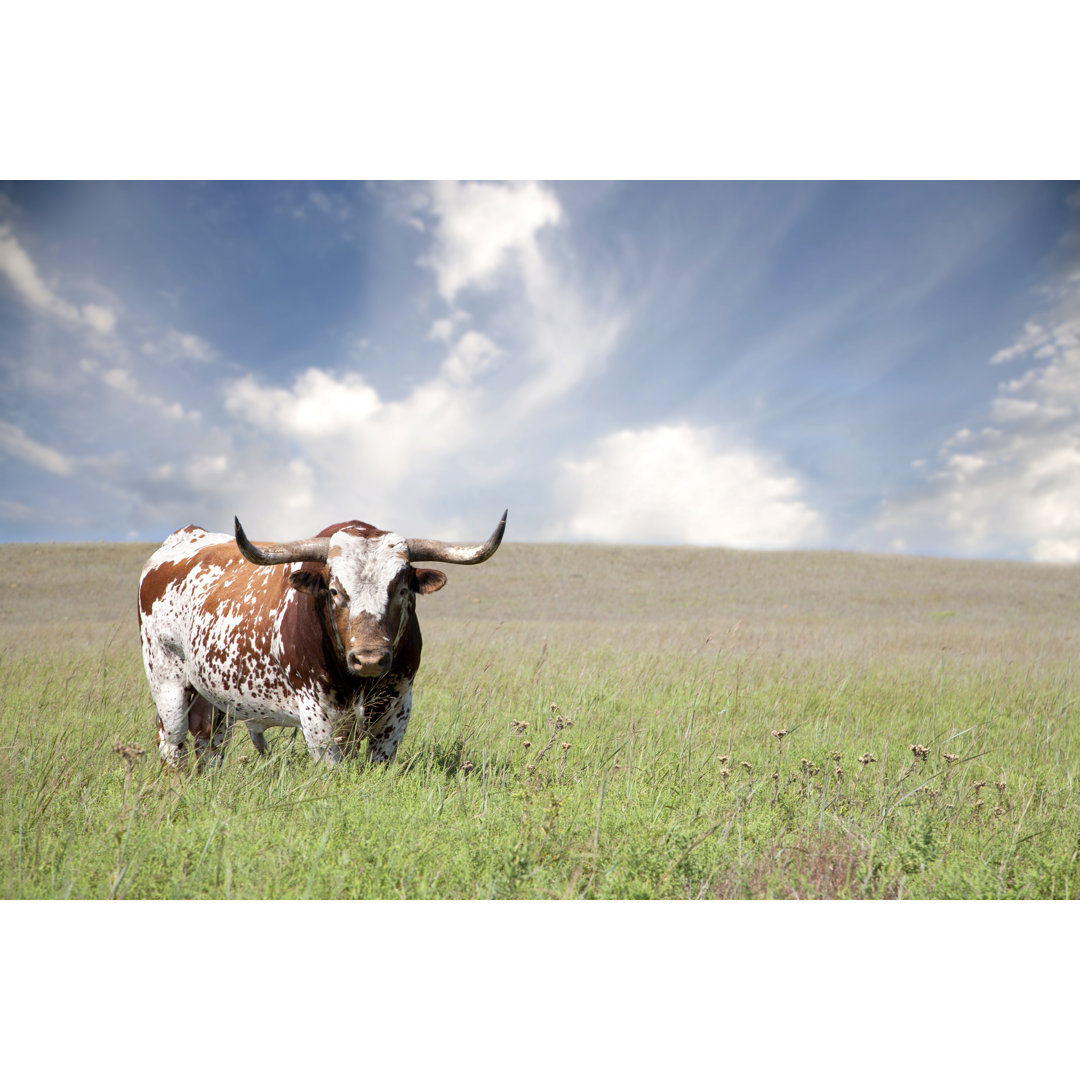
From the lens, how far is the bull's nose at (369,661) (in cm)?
330

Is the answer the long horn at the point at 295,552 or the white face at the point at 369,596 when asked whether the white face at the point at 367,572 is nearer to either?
the white face at the point at 369,596

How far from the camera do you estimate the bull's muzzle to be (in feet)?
10.8

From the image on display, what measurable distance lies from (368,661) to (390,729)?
983mm

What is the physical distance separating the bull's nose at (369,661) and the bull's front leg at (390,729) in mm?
689

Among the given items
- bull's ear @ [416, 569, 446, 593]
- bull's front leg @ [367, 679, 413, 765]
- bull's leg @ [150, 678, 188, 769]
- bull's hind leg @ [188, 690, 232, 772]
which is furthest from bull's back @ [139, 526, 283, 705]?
bull's ear @ [416, 569, 446, 593]

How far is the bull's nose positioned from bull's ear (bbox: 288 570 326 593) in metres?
0.66

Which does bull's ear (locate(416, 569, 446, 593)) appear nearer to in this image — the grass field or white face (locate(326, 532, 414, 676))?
white face (locate(326, 532, 414, 676))

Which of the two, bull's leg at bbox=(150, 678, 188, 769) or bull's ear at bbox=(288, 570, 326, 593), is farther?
bull's leg at bbox=(150, 678, 188, 769)

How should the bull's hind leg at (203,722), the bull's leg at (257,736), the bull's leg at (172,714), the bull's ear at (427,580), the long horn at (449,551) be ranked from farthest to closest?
the bull's hind leg at (203,722) → the bull's leg at (172,714) → the bull's leg at (257,736) → the bull's ear at (427,580) → the long horn at (449,551)

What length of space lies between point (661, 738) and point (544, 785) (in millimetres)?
1520

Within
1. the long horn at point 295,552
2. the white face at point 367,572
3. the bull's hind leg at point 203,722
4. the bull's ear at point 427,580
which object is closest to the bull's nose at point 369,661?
the white face at point 367,572

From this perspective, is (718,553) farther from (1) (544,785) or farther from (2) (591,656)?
(1) (544,785)

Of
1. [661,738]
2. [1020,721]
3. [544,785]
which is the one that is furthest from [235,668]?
[1020,721]

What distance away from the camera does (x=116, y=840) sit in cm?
280
